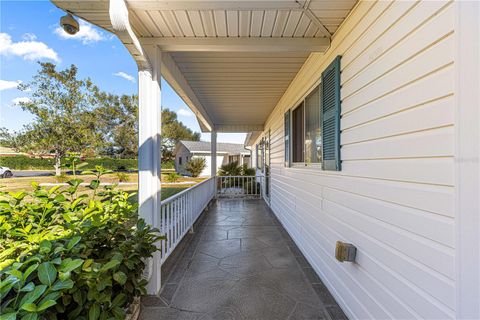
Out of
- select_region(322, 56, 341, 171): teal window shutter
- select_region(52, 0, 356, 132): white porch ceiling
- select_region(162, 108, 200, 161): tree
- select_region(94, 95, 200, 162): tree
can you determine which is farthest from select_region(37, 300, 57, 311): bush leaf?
select_region(162, 108, 200, 161): tree

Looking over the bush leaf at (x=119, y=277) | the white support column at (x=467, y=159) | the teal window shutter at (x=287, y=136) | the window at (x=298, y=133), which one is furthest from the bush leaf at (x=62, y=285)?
the teal window shutter at (x=287, y=136)

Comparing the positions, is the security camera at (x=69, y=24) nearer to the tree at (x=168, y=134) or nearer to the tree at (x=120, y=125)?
the tree at (x=120, y=125)

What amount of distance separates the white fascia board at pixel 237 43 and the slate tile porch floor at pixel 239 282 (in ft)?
8.42

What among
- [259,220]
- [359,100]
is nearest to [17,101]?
[259,220]

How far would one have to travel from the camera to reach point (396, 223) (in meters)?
1.47

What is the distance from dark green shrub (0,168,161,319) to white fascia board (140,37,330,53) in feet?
4.87

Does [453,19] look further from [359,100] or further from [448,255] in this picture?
[448,255]

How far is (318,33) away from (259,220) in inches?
160

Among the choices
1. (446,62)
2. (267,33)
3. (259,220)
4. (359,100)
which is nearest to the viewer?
(446,62)

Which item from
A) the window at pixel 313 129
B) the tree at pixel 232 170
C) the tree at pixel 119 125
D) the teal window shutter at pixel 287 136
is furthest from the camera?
the tree at pixel 119 125

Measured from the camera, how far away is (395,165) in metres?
1.49

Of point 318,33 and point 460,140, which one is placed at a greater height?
point 318,33

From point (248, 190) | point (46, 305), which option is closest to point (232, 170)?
point (248, 190)

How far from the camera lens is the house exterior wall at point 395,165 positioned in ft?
3.76
